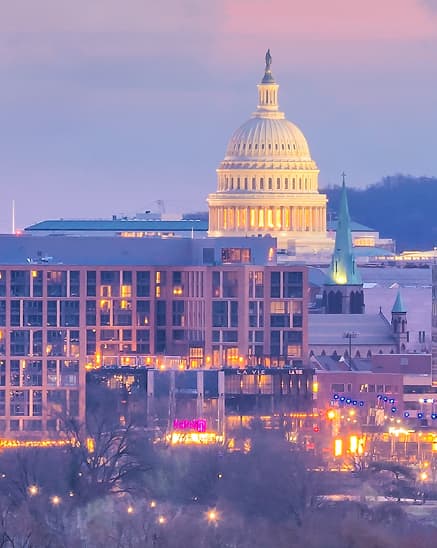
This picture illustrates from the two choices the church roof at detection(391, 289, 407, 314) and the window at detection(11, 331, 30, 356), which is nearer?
the window at detection(11, 331, 30, 356)

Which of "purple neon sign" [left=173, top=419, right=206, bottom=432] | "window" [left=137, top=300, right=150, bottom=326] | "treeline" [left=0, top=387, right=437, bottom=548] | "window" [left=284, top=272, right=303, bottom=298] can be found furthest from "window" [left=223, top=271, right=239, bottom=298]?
"treeline" [left=0, top=387, right=437, bottom=548]

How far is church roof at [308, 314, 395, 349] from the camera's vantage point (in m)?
183

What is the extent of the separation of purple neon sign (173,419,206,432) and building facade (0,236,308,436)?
5990 mm

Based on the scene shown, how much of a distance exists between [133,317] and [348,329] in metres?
28.6

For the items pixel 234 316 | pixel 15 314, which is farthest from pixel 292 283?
pixel 15 314

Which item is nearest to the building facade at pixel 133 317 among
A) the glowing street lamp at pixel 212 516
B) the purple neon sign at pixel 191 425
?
the purple neon sign at pixel 191 425

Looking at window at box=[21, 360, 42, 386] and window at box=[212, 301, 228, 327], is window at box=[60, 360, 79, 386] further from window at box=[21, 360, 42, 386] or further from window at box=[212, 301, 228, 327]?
window at box=[212, 301, 228, 327]

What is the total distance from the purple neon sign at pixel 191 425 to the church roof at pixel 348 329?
109 ft

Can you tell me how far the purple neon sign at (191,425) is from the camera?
146250mm

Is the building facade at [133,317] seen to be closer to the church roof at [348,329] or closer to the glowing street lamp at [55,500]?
the church roof at [348,329]

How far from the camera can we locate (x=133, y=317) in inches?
6260

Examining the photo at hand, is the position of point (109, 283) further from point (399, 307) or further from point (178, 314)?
point (399, 307)

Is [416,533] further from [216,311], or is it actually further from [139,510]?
[216,311]

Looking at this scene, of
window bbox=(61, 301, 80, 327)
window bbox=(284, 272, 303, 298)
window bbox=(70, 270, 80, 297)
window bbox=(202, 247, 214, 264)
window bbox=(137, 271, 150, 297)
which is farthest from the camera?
window bbox=(202, 247, 214, 264)
